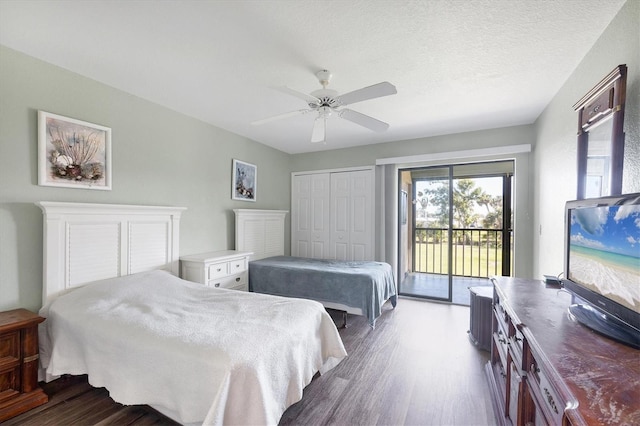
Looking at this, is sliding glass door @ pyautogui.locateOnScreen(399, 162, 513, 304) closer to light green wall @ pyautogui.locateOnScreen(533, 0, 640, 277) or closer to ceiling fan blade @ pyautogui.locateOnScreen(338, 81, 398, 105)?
light green wall @ pyautogui.locateOnScreen(533, 0, 640, 277)

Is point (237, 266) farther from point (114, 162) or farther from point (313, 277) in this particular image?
point (114, 162)

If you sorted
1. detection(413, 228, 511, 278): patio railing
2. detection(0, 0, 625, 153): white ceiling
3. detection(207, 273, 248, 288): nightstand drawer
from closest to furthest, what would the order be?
detection(0, 0, 625, 153): white ceiling → detection(207, 273, 248, 288): nightstand drawer → detection(413, 228, 511, 278): patio railing

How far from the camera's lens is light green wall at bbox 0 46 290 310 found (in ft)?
6.46

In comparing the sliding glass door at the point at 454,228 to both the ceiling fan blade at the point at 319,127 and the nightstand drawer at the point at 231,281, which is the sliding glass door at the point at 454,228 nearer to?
the ceiling fan blade at the point at 319,127

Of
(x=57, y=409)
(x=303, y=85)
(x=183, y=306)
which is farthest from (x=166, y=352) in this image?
(x=303, y=85)

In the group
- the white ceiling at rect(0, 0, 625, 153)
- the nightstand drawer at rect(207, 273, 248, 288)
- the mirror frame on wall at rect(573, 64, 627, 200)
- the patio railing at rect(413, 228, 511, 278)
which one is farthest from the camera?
the patio railing at rect(413, 228, 511, 278)

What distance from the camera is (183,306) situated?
2049mm

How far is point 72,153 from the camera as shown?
2.27m

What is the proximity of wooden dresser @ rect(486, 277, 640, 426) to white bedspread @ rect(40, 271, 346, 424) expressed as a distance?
3.58 ft

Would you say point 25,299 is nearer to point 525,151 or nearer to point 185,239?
point 185,239

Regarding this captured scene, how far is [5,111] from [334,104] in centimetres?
237

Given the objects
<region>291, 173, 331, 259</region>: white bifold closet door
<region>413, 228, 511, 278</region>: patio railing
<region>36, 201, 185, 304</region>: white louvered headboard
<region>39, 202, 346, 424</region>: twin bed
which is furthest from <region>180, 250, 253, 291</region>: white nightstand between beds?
<region>413, 228, 511, 278</region>: patio railing

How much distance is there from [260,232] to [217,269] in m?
1.23

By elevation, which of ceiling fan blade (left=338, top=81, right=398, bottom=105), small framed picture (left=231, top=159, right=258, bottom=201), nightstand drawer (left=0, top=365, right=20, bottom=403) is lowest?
nightstand drawer (left=0, top=365, right=20, bottom=403)
